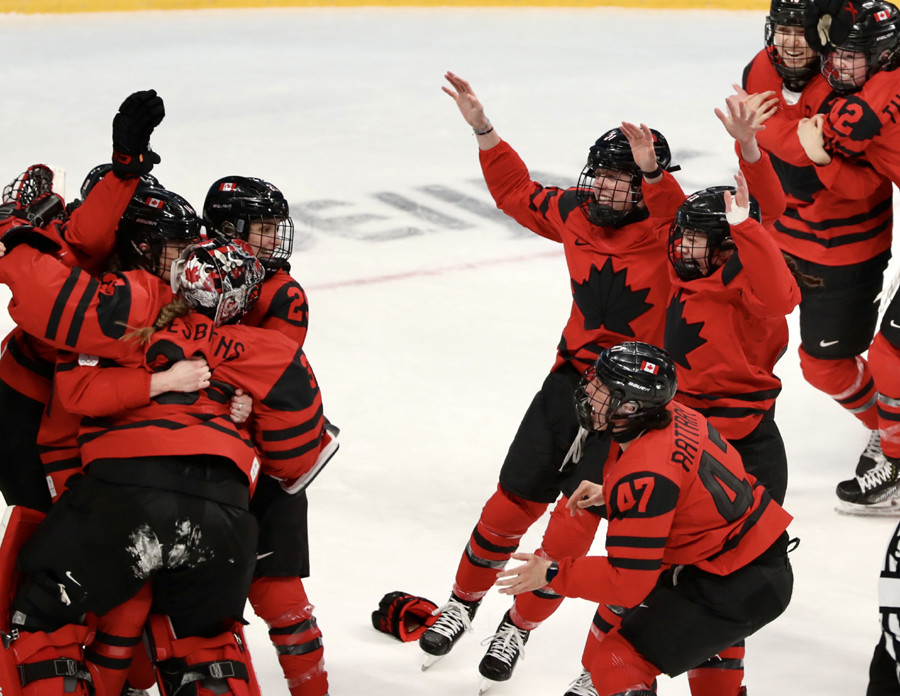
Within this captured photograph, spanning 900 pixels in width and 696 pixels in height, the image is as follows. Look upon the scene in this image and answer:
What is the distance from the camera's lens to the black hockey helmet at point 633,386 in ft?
8.81

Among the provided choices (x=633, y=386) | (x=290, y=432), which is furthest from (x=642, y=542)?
(x=290, y=432)

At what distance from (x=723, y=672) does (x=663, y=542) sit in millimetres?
560

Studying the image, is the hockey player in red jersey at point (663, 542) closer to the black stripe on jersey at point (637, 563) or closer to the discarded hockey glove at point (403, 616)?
the black stripe on jersey at point (637, 563)

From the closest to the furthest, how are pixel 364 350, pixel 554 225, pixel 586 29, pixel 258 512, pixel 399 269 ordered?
pixel 258 512 → pixel 554 225 → pixel 364 350 → pixel 399 269 → pixel 586 29

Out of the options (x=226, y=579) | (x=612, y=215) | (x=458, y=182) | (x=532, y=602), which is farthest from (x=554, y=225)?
(x=458, y=182)

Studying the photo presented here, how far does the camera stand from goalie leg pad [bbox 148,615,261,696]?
2.69m

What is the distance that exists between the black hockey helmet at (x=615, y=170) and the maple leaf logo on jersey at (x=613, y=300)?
0.12 meters

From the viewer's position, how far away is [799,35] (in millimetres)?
4137

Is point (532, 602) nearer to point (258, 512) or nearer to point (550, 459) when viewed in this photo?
point (550, 459)

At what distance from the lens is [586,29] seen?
9.82m

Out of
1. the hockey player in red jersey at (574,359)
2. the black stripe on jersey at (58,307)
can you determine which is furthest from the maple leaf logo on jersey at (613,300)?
the black stripe on jersey at (58,307)

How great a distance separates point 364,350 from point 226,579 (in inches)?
106

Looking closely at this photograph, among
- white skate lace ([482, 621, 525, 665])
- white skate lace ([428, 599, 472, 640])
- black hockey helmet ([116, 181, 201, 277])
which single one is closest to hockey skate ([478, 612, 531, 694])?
white skate lace ([482, 621, 525, 665])

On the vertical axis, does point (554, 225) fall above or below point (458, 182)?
above
